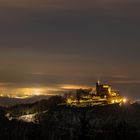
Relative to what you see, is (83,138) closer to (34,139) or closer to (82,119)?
(82,119)

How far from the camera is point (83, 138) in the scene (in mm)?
76188

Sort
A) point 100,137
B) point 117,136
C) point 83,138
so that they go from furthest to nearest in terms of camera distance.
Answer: point 100,137, point 117,136, point 83,138

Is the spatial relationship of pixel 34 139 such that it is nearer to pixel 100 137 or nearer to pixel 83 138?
pixel 83 138

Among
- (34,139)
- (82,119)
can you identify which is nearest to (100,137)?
(34,139)

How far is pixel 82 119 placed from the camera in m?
78.7

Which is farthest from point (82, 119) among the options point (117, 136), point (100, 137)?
point (100, 137)

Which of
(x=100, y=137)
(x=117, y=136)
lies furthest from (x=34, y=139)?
(x=100, y=137)

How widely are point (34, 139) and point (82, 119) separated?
16.7 m

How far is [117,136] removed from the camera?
544ft

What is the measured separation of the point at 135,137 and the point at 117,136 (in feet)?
23.7

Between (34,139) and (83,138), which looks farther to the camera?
(34,139)

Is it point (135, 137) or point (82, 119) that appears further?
point (135, 137)

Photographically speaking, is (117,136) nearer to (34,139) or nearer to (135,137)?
(135,137)

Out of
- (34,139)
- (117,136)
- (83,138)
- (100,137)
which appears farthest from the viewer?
(100,137)
